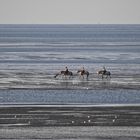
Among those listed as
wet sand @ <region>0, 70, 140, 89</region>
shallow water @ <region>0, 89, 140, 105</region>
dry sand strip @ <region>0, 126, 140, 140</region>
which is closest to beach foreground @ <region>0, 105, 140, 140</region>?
dry sand strip @ <region>0, 126, 140, 140</region>

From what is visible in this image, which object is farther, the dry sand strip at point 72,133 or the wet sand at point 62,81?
the wet sand at point 62,81

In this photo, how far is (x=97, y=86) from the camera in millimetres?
47938

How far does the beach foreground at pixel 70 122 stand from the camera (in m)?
30.1

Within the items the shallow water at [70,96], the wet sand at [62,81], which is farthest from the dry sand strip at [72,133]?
the wet sand at [62,81]

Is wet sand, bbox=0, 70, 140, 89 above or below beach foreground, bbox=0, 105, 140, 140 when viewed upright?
above

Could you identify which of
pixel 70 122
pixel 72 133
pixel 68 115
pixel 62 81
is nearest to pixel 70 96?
pixel 68 115

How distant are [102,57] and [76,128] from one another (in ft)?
161

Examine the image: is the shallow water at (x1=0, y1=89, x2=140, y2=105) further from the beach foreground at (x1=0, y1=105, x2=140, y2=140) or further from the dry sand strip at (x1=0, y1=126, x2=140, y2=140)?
the dry sand strip at (x1=0, y1=126, x2=140, y2=140)

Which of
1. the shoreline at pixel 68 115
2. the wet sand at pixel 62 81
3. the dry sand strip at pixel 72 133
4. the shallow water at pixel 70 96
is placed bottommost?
the dry sand strip at pixel 72 133

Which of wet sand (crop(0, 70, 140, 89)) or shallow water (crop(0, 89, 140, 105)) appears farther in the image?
wet sand (crop(0, 70, 140, 89))

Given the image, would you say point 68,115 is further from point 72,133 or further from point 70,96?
point 70,96

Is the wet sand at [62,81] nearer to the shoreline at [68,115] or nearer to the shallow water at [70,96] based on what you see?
the shallow water at [70,96]

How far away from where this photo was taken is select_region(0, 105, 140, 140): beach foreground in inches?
1184

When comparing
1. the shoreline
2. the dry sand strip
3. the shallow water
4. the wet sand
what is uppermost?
the wet sand
